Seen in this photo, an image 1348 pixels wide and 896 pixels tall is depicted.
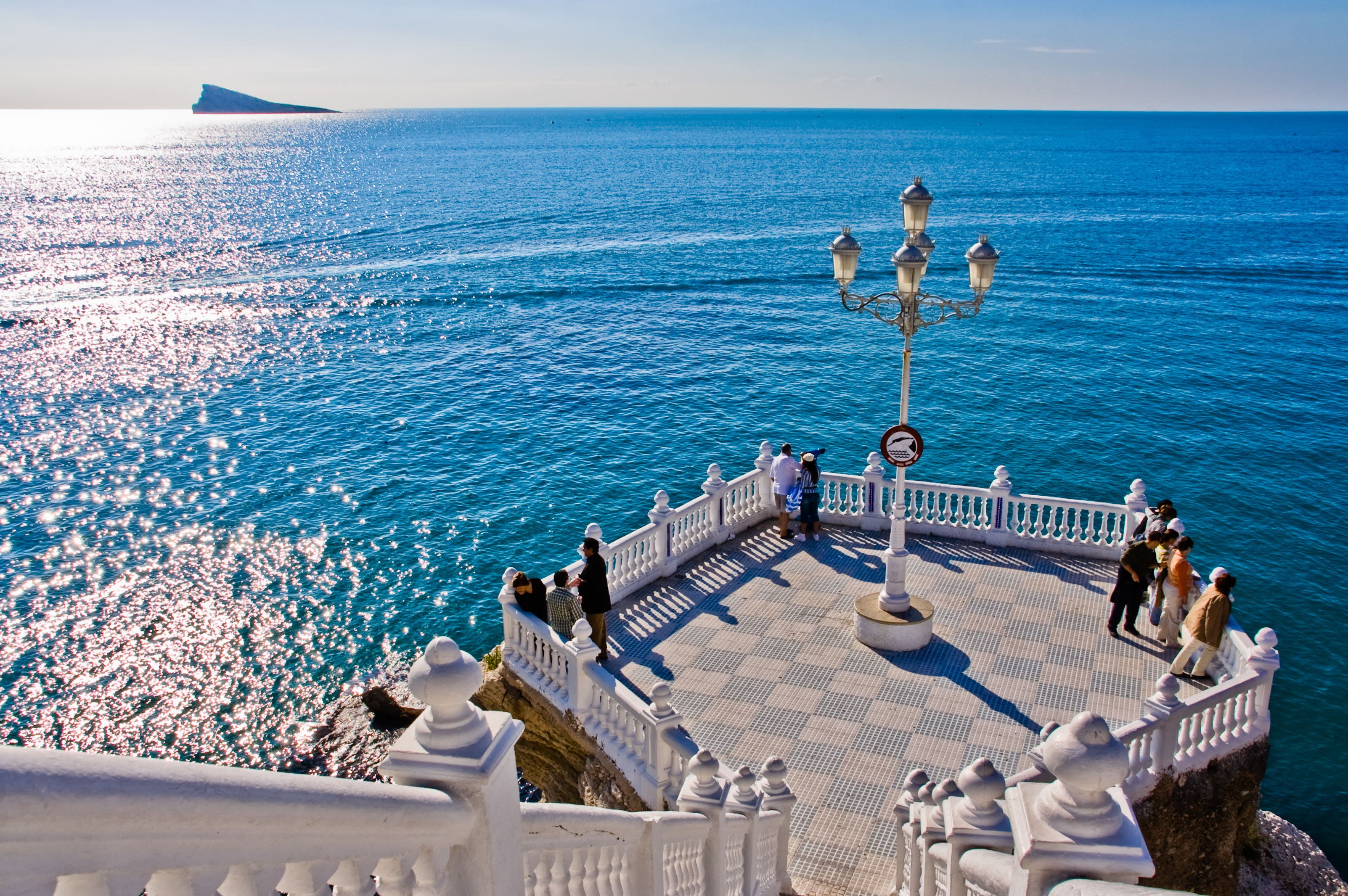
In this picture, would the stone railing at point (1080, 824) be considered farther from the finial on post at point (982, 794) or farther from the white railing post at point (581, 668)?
the white railing post at point (581, 668)

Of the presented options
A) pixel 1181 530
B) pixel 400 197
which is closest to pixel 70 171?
pixel 400 197

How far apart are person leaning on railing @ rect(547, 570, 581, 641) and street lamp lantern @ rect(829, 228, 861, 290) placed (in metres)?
5.28

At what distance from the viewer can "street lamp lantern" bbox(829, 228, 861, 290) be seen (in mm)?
12219

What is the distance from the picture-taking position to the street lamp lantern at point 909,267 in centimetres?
1159

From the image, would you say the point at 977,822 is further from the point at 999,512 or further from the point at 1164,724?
the point at 999,512

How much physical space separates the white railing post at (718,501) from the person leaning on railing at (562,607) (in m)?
3.75

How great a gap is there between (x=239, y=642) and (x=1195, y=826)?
742 inches

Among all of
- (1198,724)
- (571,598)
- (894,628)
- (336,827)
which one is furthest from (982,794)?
(571,598)

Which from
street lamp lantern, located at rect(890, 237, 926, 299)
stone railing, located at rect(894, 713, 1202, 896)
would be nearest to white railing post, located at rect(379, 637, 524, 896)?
stone railing, located at rect(894, 713, 1202, 896)

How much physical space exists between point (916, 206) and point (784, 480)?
5.47 m

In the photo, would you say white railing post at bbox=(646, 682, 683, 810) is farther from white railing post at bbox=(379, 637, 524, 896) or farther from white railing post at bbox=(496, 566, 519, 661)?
white railing post at bbox=(379, 637, 524, 896)

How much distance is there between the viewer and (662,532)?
14773 mm

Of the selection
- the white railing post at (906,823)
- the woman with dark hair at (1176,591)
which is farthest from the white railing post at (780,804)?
the woman with dark hair at (1176,591)

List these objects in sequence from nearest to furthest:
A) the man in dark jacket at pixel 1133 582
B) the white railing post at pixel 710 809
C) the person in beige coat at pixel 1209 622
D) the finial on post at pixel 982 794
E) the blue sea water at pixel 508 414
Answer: the finial on post at pixel 982 794 → the white railing post at pixel 710 809 → the person in beige coat at pixel 1209 622 → the man in dark jacket at pixel 1133 582 → the blue sea water at pixel 508 414
